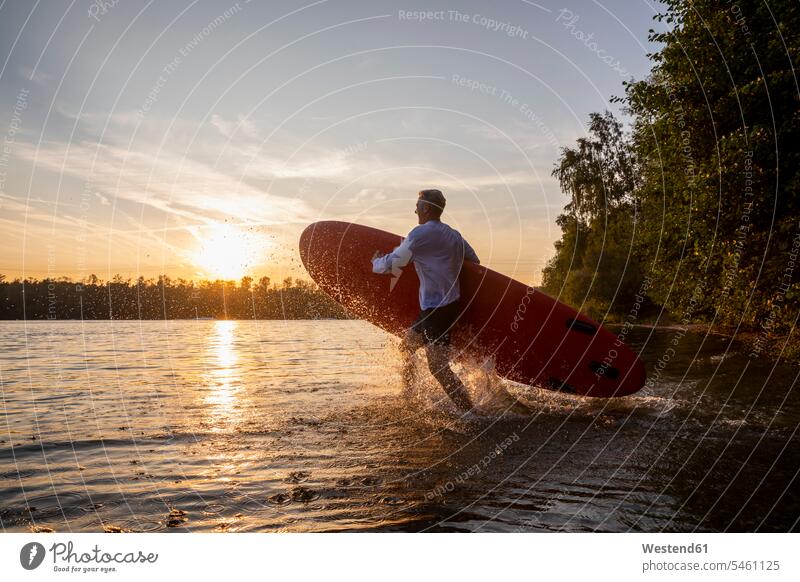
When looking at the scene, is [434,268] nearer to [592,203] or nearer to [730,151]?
[730,151]

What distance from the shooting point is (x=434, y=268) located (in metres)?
7.32

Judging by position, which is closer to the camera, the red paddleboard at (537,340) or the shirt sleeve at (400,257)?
the shirt sleeve at (400,257)

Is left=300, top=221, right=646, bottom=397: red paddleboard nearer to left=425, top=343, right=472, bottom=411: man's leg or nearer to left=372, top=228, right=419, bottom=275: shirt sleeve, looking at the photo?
left=372, top=228, right=419, bottom=275: shirt sleeve

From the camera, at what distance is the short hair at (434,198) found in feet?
24.1

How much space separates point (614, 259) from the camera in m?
38.2

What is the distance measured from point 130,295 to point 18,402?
63050 millimetres

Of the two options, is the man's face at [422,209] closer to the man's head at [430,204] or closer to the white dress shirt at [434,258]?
the man's head at [430,204]

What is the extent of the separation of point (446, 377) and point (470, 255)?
1.78 meters

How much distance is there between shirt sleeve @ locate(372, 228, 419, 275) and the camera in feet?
23.6

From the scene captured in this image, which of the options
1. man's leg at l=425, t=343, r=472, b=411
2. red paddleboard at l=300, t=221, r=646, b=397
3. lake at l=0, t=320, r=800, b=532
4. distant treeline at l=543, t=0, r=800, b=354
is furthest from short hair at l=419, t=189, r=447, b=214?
distant treeline at l=543, t=0, r=800, b=354

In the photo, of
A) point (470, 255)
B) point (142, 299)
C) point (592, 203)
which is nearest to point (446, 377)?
point (470, 255)

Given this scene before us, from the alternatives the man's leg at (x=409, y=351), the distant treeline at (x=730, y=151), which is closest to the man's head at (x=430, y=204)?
the man's leg at (x=409, y=351)

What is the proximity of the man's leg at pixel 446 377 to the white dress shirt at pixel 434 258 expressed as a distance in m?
0.57

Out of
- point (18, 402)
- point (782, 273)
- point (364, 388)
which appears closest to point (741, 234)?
point (782, 273)
